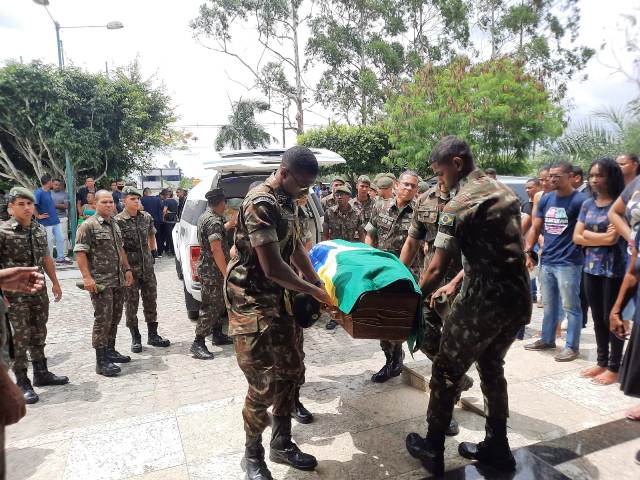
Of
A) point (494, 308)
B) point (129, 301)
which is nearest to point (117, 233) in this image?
point (129, 301)

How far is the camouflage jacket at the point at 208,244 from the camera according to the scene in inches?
191

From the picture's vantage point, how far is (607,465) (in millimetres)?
2779

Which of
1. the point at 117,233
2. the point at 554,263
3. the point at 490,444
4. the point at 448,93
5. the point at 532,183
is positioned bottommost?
the point at 490,444

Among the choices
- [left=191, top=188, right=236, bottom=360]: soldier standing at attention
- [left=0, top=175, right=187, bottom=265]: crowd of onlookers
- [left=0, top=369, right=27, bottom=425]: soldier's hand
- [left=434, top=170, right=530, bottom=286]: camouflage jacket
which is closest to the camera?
[left=0, top=369, right=27, bottom=425]: soldier's hand

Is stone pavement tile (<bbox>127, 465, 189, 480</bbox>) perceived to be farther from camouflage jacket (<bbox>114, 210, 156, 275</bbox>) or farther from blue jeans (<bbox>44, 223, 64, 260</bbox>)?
blue jeans (<bbox>44, 223, 64, 260</bbox>)

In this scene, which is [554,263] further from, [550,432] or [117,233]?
[117,233]

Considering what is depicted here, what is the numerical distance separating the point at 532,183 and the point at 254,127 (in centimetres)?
2409

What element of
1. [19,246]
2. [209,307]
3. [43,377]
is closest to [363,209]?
[209,307]

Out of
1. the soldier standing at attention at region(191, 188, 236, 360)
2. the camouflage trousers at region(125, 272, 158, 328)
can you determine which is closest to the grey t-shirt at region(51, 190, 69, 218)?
the camouflage trousers at region(125, 272, 158, 328)

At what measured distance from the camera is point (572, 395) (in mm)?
3707

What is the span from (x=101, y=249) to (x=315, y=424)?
2848mm

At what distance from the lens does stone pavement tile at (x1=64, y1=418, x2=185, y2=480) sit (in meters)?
2.84

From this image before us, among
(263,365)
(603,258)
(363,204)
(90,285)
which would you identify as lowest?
(263,365)

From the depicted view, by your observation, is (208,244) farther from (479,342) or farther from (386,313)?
(479,342)
